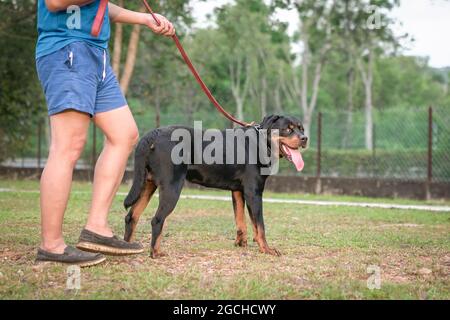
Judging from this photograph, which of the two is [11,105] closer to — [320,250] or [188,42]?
[320,250]

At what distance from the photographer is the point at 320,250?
19.4 feet

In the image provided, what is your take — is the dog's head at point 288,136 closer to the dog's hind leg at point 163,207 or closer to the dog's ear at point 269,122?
the dog's ear at point 269,122

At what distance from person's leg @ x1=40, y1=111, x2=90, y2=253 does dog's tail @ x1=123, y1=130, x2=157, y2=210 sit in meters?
0.92

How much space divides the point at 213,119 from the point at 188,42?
69.2 feet

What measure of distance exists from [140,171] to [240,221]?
3.88 feet

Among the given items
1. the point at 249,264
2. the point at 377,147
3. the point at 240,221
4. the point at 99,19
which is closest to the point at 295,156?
the point at 240,221

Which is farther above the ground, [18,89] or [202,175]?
[18,89]

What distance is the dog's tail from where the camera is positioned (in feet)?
17.8

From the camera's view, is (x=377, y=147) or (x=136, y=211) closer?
(x=136, y=211)

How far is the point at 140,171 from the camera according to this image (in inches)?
216

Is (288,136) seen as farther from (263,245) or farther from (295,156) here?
(263,245)

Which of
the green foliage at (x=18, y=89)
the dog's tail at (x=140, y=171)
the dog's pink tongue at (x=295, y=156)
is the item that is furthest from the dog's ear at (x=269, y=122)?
the green foliage at (x=18, y=89)

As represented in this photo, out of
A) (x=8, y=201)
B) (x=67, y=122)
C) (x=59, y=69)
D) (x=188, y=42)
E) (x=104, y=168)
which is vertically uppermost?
(x=188, y=42)

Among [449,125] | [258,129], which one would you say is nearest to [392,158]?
[449,125]
